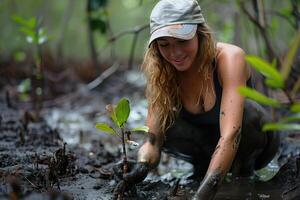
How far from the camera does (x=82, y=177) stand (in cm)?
265

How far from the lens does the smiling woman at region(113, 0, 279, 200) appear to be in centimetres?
222

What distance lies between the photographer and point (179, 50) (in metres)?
2.28

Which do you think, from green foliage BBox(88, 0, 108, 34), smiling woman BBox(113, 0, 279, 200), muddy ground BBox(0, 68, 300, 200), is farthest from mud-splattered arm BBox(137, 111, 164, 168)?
green foliage BBox(88, 0, 108, 34)

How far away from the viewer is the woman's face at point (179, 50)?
226cm

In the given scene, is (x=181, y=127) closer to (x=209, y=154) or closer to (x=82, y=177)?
(x=209, y=154)

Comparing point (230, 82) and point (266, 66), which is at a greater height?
point (266, 66)

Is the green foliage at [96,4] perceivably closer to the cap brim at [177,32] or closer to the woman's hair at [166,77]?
the woman's hair at [166,77]

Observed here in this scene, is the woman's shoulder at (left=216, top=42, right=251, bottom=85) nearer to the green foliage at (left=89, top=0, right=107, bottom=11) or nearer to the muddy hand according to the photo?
the muddy hand

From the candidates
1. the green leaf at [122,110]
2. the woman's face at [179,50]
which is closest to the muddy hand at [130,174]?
the green leaf at [122,110]

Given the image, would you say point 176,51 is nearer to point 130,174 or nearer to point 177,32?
point 177,32

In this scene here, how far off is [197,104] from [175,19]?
0.56 m

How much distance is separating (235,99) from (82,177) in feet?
3.41

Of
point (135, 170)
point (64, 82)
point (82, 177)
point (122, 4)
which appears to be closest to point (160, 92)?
point (135, 170)

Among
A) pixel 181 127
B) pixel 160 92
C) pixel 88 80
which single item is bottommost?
pixel 88 80
